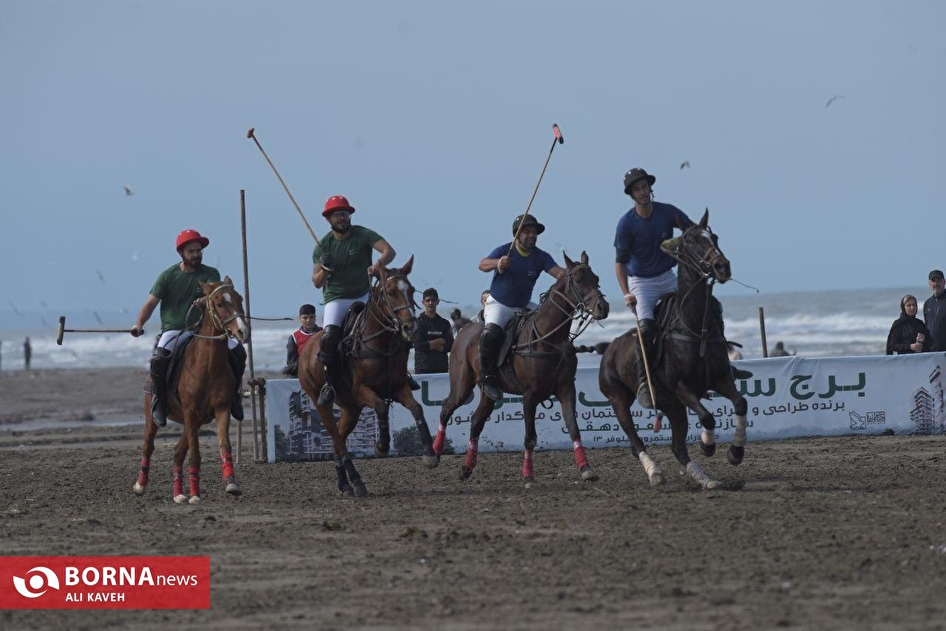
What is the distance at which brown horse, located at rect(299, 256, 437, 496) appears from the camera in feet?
43.6

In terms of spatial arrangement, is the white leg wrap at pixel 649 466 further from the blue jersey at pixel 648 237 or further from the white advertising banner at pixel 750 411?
the white advertising banner at pixel 750 411

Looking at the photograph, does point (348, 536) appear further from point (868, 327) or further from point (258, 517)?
point (868, 327)

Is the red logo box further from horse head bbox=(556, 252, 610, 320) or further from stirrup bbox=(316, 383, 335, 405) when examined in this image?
horse head bbox=(556, 252, 610, 320)

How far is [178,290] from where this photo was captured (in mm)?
13430

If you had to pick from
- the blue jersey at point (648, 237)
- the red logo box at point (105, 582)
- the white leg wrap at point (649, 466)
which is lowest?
the red logo box at point (105, 582)

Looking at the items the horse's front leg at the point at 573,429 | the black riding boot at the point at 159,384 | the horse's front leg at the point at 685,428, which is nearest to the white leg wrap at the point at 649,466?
the horse's front leg at the point at 685,428

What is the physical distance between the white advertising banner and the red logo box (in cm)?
852

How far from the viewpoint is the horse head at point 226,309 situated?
12638 mm

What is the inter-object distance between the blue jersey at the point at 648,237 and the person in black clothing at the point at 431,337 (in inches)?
181

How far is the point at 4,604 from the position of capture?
327 inches

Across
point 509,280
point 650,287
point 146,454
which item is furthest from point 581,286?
point 146,454

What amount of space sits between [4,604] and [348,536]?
298 cm

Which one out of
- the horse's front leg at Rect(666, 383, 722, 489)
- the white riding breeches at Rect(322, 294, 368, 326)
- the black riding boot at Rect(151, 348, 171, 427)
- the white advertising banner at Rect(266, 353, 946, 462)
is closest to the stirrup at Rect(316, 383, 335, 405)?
the white riding breeches at Rect(322, 294, 368, 326)

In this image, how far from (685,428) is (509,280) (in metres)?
2.46
